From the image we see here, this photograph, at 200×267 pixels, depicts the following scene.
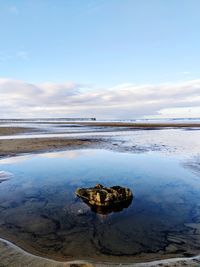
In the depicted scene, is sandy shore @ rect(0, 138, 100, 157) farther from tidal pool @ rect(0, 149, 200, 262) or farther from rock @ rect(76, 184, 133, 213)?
rock @ rect(76, 184, 133, 213)

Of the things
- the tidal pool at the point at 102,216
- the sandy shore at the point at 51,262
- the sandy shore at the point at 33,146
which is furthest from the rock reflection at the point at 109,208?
the sandy shore at the point at 33,146

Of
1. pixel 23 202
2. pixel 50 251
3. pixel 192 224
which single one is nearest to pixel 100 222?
pixel 50 251

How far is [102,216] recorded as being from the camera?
712cm

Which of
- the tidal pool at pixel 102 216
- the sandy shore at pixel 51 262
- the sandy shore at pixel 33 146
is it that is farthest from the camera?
the sandy shore at pixel 33 146

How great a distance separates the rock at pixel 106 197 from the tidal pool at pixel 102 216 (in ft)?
0.88

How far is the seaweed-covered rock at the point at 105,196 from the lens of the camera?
7948 mm

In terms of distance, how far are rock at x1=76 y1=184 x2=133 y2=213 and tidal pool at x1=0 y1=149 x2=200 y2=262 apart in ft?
0.88

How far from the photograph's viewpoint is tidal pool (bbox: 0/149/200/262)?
5.37m

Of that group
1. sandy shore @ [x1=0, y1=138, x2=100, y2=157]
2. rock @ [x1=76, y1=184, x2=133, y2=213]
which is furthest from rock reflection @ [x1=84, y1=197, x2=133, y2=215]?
sandy shore @ [x1=0, y1=138, x2=100, y2=157]

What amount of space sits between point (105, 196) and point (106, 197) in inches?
2.2

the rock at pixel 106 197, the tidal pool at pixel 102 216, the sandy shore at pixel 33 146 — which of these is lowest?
the tidal pool at pixel 102 216

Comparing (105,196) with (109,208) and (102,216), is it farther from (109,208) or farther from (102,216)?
(102,216)

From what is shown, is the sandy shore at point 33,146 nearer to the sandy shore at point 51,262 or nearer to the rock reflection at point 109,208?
the rock reflection at point 109,208

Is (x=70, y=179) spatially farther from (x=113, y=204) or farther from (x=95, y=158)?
(x=95, y=158)
